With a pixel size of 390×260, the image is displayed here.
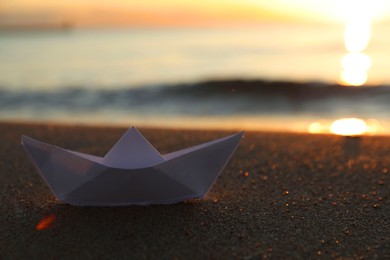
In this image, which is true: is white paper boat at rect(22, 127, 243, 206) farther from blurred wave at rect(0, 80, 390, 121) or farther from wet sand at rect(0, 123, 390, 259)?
blurred wave at rect(0, 80, 390, 121)

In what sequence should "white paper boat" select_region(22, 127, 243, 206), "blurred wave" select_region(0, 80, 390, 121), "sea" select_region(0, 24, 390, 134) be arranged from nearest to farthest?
"white paper boat" select_region(22, 127, 243, 206), "sea" select_region(0, 24, 390, 134), "blurred wave" select_region(0, 80, 390, 121)

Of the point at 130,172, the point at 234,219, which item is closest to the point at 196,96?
the point at 234,219

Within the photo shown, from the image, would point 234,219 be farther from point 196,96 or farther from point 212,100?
point 196,96

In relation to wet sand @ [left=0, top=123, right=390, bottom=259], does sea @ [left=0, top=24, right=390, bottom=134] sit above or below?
below

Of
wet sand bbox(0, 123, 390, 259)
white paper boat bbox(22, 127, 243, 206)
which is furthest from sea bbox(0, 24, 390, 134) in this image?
white paper boat bbox(22, 127, 243, 206)

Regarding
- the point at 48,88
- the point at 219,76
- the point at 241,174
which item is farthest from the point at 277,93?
the point at 241,174

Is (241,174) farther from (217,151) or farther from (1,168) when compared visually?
(1,168)
